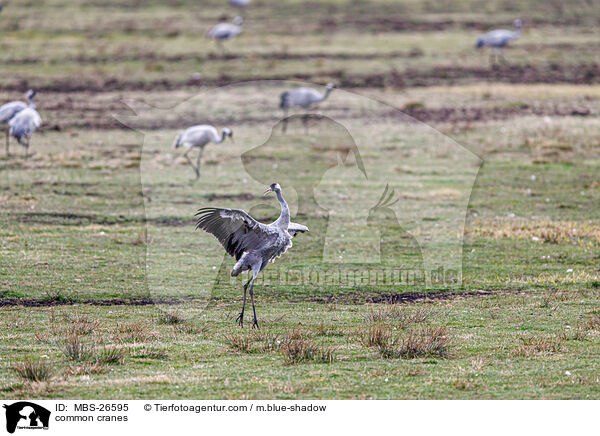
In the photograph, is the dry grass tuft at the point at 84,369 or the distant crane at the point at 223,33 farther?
the distant crane at the point at 223,33

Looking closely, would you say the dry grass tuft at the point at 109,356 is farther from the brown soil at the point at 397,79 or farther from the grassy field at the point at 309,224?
the brown soil at the point at 397,79

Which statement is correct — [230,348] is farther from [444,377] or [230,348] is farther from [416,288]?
[416,288]

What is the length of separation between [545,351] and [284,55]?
35466 mm

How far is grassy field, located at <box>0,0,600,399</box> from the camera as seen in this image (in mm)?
8820

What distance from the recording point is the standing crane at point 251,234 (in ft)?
32.0

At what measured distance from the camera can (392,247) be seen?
15.3 metres

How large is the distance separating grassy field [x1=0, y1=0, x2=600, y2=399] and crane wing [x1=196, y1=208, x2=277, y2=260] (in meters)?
1.11

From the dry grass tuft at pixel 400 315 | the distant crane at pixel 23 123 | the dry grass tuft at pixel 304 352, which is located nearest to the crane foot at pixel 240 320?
the dry grass tuft at pixel 304 352

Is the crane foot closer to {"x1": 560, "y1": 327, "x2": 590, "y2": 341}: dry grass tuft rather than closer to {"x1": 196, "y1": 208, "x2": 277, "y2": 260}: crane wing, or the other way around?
{"x1": 196, "y1": 208, "x2": 277, "y2": 260}: crane wing

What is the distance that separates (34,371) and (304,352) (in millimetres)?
2938

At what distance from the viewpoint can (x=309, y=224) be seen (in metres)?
16.9

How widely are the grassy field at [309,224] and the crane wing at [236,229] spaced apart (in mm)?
1110

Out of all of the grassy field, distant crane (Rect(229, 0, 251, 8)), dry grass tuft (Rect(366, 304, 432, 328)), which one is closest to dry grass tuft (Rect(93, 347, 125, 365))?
the grassy field

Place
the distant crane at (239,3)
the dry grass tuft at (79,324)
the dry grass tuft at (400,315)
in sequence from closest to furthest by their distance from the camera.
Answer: the dry grass tuft at (79,324)
the dry grass tuft at (400,315)
the distant crane at (239,3)
